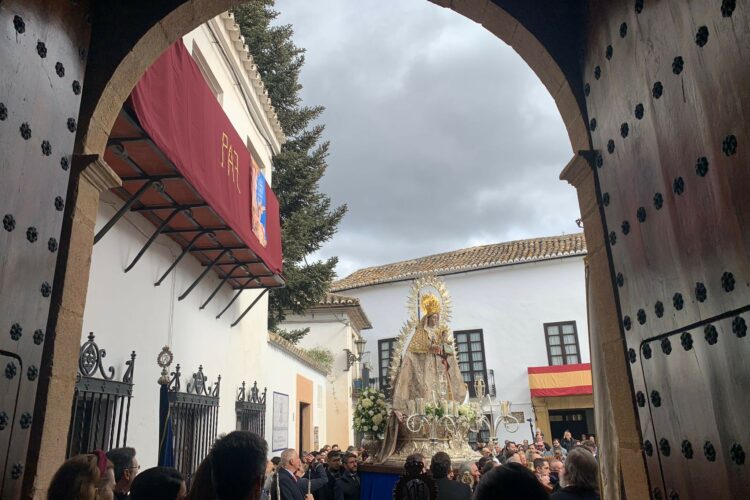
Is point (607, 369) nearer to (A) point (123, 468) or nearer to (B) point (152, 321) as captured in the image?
(A) point (123, 468)

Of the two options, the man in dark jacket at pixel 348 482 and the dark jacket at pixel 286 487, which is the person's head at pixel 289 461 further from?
the man in dark jacket at pixel 348 482

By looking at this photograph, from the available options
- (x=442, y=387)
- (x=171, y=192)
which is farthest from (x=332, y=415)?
(x=171, y=192)

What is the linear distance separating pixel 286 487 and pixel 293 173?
11752 mm

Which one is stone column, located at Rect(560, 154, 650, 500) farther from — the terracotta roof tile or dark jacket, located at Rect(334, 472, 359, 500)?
the terracotta roof tile

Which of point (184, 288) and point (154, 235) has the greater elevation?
point (154, 235)

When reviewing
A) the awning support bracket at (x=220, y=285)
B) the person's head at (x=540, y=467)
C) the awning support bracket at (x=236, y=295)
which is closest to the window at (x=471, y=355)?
the awning support bracket at (x=236, y=295)

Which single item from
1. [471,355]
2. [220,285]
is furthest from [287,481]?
[471,355]

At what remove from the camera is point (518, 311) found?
23141 mm

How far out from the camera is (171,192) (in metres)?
5.68

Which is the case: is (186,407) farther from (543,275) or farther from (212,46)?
(543,275)

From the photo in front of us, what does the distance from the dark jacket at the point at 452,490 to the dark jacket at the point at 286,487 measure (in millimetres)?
1442

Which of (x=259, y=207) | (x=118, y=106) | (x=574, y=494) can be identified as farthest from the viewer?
(x=259, y=207)

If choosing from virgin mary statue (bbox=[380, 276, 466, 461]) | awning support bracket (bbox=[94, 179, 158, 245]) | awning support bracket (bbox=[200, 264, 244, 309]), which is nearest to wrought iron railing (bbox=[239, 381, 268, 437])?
awning support bracket (bbox=[200, 264, 244, 309])

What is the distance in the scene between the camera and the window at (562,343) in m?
A: 22.0
